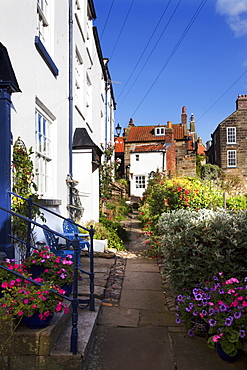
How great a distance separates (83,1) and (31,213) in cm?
845

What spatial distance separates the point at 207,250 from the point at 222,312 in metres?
0.98

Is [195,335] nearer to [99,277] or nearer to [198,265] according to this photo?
[198,265]

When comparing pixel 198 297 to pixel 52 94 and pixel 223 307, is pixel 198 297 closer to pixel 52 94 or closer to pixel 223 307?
pixel 223 307

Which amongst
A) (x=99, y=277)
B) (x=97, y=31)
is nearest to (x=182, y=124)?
(x=97, y=31)

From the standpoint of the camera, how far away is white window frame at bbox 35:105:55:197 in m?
5.61

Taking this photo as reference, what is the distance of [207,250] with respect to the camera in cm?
396

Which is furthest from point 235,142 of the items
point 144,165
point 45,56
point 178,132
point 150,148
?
point 45,56

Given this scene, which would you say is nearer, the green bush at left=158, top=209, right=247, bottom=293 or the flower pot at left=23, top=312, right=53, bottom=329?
the flower pot at left=23, top=312, right=53, bottom=329

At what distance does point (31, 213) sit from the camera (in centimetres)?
428

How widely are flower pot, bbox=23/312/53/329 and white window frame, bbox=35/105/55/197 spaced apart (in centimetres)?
Answer: 310

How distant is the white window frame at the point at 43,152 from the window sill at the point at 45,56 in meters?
0.90

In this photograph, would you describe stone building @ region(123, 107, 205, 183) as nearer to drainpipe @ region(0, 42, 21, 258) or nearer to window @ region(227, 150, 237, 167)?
window @ region(227, 150, 237, 167)

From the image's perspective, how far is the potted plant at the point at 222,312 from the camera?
2.92m

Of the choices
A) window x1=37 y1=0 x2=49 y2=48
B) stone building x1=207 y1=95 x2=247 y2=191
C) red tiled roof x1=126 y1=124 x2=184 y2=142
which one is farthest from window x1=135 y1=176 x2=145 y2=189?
window x1=37 y1=0 x2=49 y2=48
